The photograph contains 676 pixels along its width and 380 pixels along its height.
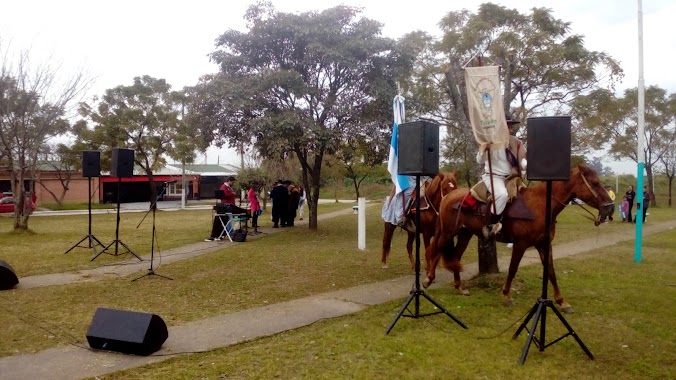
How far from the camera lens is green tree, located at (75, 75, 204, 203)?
31281mm

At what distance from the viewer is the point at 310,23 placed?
1530 centimetres

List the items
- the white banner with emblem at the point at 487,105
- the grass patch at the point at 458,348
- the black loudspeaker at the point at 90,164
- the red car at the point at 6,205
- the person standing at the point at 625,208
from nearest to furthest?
the grass patch at the point at 458,348 → the white banner with emblem at the point at 487,105 → the black loudspeaker at the point at 90,164 → the person standing at the point at 625,208 → the red car at the point at 6,205

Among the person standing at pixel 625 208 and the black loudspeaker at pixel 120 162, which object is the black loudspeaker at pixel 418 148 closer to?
the black loudspeaker at pixel 120 162

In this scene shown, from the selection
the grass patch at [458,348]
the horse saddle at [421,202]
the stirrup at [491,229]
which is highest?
the horse saddle at [421,202]

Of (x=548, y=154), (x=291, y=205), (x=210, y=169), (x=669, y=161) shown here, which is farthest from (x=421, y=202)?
(x=210, y=169)

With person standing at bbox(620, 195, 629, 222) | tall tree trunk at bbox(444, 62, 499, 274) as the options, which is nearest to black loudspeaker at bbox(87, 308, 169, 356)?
tall tree trunk at bbox(444, 62, 499, 274)

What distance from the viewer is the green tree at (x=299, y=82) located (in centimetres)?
1445

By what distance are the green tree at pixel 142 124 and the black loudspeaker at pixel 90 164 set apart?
740 inches

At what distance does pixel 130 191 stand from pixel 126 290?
131 ft

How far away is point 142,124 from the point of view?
3234 cm

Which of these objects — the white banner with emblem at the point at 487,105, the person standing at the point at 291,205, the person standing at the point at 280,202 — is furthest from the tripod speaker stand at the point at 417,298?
the person standing at the point at 291,205

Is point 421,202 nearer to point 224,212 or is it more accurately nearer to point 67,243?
point 224,212

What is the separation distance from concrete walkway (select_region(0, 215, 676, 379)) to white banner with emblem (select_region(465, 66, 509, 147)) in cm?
275

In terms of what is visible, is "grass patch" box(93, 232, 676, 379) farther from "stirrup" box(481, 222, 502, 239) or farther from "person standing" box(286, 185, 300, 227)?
"person standing" box(286, 185, 300, 227)
